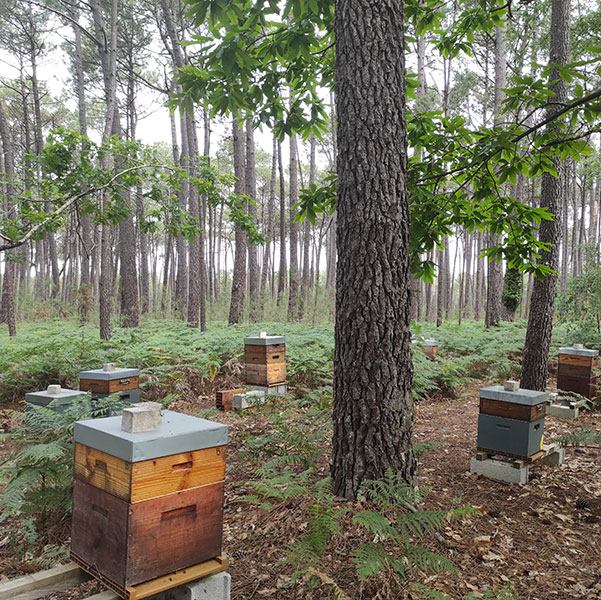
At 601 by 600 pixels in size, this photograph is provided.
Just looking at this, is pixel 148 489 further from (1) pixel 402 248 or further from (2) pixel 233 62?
(2) pixel 233 62

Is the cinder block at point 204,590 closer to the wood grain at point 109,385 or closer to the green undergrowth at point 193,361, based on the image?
the wood grain at point 109,385

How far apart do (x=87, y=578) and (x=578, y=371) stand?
8.08 meters

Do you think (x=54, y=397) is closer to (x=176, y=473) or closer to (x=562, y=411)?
(x=176, y=473)

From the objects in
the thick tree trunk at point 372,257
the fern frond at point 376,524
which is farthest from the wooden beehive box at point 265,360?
the fern frond at point 376,524

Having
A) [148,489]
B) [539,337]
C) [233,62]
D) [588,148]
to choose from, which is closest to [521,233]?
[588,148]

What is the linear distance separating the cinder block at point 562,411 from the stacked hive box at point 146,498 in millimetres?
6752

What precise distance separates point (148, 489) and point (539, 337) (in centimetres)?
636

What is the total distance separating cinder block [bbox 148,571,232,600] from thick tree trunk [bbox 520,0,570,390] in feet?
19.5

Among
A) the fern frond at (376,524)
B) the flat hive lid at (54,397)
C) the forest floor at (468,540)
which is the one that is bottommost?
the forest floor at (468,540)

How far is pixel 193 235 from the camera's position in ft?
33.0

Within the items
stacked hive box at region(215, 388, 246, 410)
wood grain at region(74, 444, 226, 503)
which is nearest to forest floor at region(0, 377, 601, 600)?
wood grain at region(74, 444, 226, 503)

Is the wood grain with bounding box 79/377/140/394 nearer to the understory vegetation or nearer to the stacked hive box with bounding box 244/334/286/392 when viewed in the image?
the understory vegetation

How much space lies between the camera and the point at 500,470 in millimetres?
4527

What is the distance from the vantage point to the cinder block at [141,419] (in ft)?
7.12
